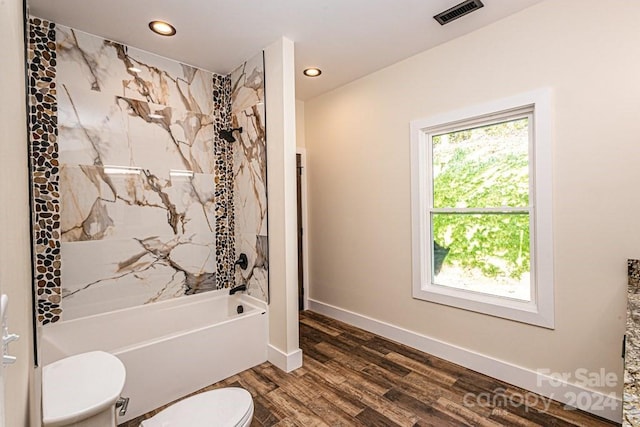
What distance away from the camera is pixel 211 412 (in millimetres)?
1447

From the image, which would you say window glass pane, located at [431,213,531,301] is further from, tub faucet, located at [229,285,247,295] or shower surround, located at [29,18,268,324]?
tub faucet, located at [229,285,247,295]

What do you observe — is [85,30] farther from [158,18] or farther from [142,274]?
[142,274]

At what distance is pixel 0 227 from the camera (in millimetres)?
578

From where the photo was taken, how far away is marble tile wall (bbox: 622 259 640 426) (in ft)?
2.47

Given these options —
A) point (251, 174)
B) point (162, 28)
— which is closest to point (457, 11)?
point (251, 174)

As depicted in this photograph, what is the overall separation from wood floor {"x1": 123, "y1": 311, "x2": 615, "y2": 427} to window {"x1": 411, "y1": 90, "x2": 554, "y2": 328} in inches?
20.8

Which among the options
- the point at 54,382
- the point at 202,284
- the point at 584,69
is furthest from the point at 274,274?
the point at 584,69

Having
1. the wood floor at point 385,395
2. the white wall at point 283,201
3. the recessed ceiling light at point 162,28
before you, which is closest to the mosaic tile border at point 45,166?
the recessed ceiling light at point 162,28

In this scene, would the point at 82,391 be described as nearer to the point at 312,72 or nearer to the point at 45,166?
the point at 45,166

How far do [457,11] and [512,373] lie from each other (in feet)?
8.58

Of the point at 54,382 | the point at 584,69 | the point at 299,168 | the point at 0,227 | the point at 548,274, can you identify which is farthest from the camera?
the point at 299,168

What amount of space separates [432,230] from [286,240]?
4.37 ft

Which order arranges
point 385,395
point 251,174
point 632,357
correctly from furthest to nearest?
point 251,174 → point 385,395 → point 632,357

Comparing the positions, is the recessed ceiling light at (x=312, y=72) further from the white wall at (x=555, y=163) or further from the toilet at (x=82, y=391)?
the toilet at (x=82, y=391)
